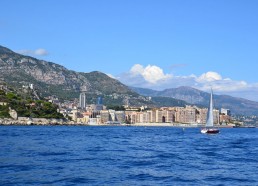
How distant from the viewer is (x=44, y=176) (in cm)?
3200

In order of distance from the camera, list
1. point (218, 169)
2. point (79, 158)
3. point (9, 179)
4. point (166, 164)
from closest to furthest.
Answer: point (9, 179)
point (218, 169)
point (166, 164)
point (79, 158)

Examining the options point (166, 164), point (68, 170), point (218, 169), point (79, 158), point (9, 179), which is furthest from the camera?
point (79, 158)

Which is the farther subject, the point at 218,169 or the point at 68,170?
the point at 218,169

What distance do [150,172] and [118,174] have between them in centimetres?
280

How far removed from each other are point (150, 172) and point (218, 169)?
6.31 meters

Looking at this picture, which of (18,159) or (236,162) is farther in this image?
(236,162)

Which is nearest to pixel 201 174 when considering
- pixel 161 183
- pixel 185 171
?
pixel 185 171

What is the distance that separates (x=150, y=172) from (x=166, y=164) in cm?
583

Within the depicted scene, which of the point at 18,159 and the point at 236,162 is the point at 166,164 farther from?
the point at 18,159

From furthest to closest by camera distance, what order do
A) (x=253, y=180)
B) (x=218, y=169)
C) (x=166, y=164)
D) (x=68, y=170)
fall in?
(x=166, y=164)
(x=218, y=169)
(x=68, y=170)
(x=253, y=180)

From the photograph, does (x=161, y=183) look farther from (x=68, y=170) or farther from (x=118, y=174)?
(x=68, y=170)

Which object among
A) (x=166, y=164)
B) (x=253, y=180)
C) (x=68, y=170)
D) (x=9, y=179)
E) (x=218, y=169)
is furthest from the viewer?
A: (x=166, y=164)

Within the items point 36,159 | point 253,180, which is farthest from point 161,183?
point 36,159

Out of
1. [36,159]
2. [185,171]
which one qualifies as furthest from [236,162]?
[36,159]
